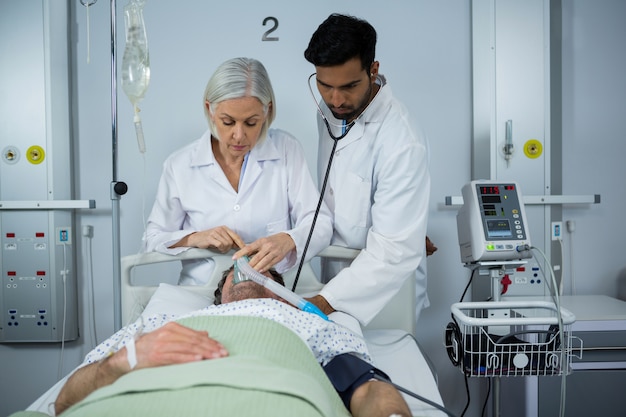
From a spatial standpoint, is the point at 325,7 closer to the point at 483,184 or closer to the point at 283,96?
the point at 283,96

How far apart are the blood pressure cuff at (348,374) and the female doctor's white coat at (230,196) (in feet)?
2.07

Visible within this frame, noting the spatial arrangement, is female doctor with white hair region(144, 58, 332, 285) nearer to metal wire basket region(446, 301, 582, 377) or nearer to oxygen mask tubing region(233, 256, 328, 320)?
oxygen mask tubing region(233, 256, 328, 320)

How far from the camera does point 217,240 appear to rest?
171 centimetres

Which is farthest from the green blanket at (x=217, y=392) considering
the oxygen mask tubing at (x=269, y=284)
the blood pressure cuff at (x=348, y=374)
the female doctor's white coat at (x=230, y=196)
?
the female doctor's white coat at (x=230, y=196)

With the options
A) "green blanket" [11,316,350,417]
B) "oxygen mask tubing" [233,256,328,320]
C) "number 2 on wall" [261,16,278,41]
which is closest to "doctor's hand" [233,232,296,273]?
"oxygen mask tubing" [233,256,328,320]

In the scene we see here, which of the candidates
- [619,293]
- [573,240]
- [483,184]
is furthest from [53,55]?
[619,293]

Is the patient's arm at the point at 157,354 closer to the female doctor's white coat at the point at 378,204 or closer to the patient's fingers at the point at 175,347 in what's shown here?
the patient's fingers at the point at 175,347

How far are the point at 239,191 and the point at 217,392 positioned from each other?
102cm

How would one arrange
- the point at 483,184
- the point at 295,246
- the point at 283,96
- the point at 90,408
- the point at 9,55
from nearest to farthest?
the point at 90,408 → the point at 295,246 → the point at 483,184 → the point at 9,55 → the point at 283,96

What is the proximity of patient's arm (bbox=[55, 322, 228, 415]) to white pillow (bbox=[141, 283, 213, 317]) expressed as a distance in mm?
393

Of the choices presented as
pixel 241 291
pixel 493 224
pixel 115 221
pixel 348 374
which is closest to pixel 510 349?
pixel 493 224

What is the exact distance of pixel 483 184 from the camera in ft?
6.23

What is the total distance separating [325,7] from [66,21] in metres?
1.19

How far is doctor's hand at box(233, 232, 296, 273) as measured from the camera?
1572mm
